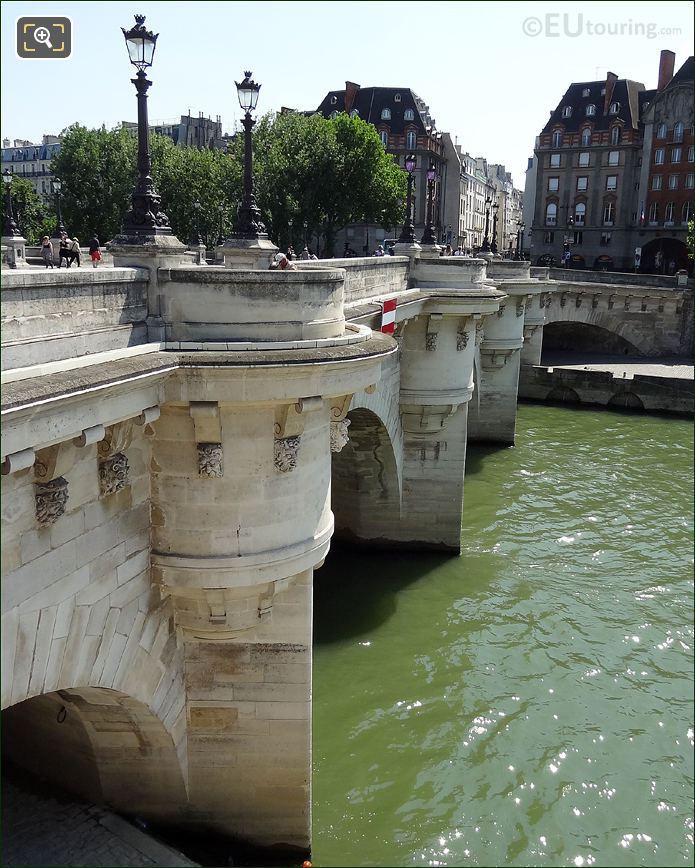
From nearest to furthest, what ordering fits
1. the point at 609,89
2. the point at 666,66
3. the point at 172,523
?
the point at 172,523, the point at 666,66, the point at 609,89

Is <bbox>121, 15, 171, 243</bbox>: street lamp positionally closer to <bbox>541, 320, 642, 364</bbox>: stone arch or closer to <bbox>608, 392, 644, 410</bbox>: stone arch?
<bbox>608, 392, 644, 410</bbox>: stone arch

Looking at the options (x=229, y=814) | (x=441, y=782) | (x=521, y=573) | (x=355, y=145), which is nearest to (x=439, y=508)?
(x=521, y=573)

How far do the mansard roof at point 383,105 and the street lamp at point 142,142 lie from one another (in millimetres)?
71516

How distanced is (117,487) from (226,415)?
4.46 feet

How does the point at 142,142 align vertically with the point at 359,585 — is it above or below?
above

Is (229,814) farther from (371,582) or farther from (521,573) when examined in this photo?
(521,573)

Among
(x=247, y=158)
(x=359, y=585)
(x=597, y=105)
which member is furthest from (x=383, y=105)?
(x=247, y=158)

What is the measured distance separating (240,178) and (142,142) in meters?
39.3

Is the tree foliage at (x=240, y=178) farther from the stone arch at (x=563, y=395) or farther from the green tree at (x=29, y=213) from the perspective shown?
the stone arch at (x=563, y=395)

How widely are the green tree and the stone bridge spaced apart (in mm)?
42382

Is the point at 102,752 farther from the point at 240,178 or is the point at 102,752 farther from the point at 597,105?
the point at 597,105

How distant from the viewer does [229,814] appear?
1109cm

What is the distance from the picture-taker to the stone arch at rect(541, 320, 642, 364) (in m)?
50.0

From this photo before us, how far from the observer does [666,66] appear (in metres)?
64.9
